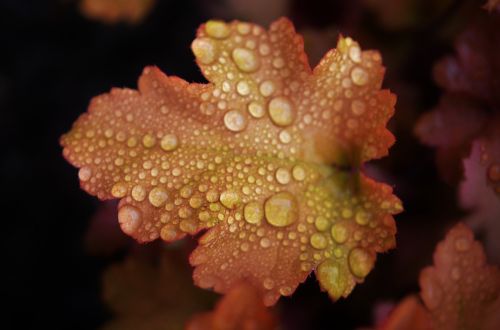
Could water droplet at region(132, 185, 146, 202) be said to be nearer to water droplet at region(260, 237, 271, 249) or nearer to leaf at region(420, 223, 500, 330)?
water droplet at region(260, 237, 271, 249)

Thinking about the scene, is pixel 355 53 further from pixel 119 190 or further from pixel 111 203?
pixel 111 203

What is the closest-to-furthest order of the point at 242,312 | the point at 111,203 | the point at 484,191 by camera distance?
the point at 242,312, the point at 484,191, the point at 111,203

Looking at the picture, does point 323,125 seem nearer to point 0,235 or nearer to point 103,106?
point 103,106

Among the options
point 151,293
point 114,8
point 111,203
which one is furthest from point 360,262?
point 114,8

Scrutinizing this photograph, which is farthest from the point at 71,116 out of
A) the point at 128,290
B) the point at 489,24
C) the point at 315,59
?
the point at 489,24

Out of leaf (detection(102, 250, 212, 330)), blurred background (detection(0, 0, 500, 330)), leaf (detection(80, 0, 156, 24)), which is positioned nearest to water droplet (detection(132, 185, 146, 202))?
blurred background (detection(0, 0, 500, 330))
